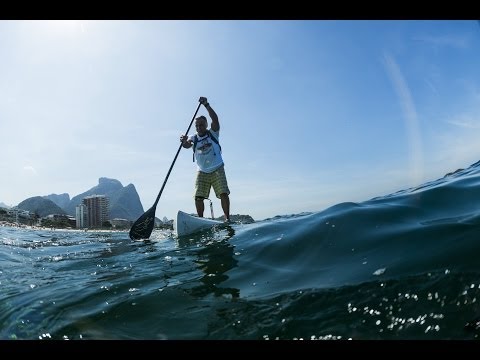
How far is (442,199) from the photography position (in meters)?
5.88

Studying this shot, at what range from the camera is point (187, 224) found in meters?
7.65

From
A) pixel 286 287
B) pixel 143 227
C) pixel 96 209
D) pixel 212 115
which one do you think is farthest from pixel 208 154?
pixel 96 209

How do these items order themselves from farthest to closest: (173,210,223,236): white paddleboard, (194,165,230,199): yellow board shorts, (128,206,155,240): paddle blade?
1. (194,165,230,199): yellow board shorts
2. (128,206,155,240): paddle blade
3. (173,210,223,236): white paddleboard

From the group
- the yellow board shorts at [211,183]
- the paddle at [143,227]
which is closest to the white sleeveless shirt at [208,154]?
the yellow board shorts at [211,183]

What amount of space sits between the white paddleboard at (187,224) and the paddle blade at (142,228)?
1.13 metres

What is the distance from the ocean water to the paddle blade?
2.70m

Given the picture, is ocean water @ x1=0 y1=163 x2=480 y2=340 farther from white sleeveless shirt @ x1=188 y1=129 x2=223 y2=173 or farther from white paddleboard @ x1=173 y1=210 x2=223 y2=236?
white sleeveless shirt @ x1=188 y1=129 x2=223 y2=173

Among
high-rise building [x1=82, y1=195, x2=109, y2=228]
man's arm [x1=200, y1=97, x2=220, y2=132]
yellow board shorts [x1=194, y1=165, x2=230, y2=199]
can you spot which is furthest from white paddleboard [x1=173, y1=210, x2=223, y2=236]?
high-rise building [x1=82, y1=195, x2=109, y2=228]

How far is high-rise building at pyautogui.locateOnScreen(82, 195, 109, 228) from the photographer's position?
5719cm

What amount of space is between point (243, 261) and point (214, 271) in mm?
506

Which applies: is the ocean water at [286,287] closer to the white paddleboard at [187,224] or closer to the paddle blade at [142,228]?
the white paddleboard at [187,224]

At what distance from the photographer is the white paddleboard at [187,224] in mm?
7562

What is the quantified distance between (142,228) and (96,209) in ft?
190
